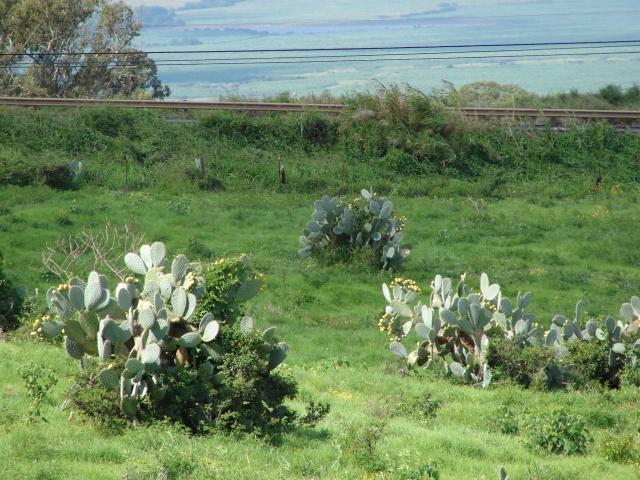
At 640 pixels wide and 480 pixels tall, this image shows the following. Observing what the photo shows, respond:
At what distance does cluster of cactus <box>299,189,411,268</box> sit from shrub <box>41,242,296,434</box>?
1207cm

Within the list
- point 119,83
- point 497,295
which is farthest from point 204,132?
point 497,295

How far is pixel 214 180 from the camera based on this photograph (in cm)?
2995

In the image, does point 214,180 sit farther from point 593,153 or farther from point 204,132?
point 593,153

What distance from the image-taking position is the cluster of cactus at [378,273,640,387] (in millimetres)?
13445

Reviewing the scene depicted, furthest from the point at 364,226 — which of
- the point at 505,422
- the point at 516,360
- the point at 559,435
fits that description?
the point at 559,435

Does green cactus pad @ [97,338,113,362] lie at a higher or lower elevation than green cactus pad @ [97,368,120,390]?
higher

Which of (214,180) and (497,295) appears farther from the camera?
(214,180)

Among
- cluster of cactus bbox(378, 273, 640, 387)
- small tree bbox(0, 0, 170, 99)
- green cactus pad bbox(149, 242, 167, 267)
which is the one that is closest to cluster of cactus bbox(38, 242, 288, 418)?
green cactus pad bbox(149, 242, 167, 267)

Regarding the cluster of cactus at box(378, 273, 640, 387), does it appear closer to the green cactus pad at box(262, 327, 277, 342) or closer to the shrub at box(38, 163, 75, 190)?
the green cactus pad at box(262, 327, 277, 342)

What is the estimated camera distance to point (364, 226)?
22.5m

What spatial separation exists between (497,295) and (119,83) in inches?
1489

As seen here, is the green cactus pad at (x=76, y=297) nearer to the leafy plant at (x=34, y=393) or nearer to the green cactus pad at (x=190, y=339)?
the leafy plant at (x=34, y=393)

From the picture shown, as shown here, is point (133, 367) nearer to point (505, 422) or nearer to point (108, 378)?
point (108, 378)

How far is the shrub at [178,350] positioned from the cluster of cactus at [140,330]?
0.01 metres
